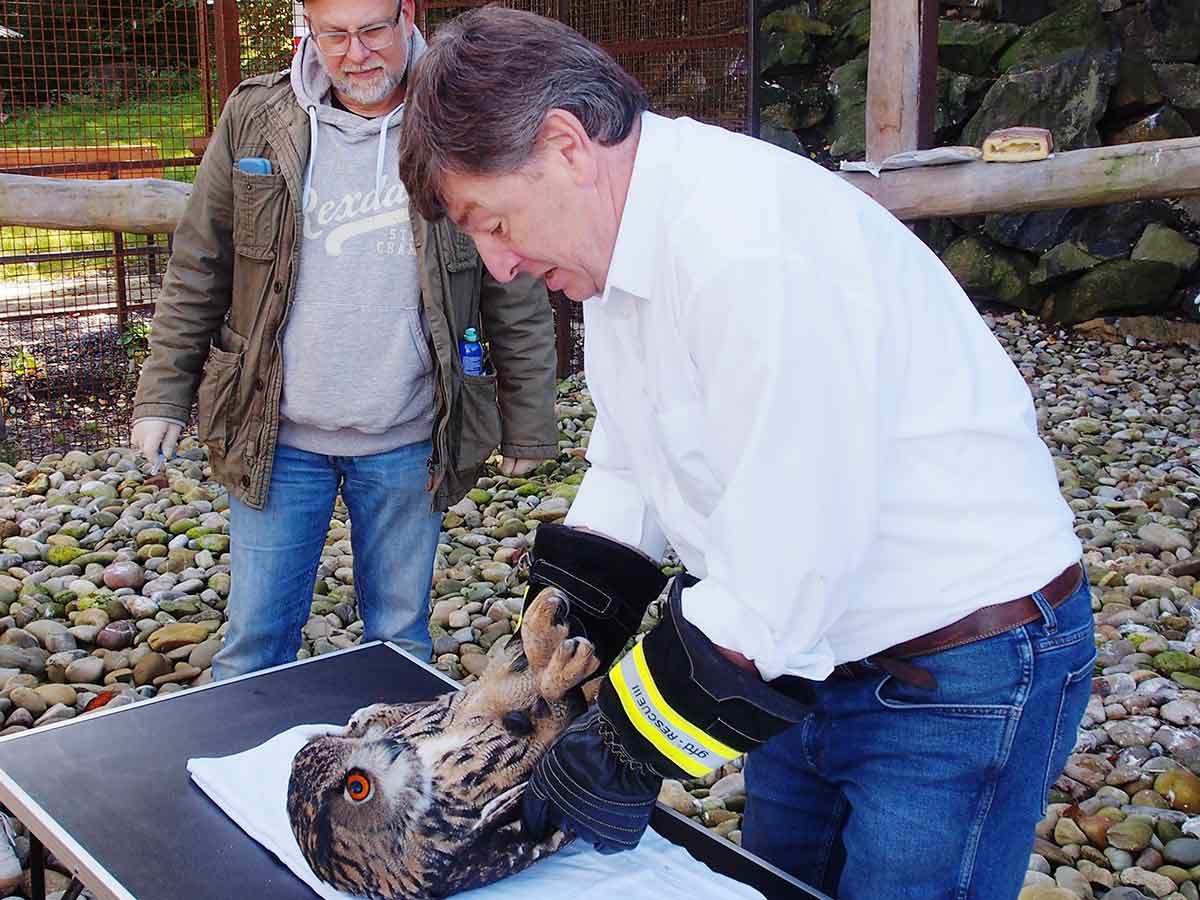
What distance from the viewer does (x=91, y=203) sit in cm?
425

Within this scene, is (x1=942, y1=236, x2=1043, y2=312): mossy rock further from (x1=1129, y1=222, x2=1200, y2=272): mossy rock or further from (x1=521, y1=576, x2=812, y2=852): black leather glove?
(x1=521, y1=576, x2=812, y2=852): black leather glove

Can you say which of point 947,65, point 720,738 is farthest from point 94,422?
point 947,65

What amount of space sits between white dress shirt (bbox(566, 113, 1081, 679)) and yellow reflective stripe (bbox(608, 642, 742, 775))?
102mm

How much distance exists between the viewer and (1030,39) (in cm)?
909

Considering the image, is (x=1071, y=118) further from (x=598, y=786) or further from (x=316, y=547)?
(x=598, y=786)

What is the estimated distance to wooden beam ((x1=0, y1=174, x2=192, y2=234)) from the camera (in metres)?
4.22

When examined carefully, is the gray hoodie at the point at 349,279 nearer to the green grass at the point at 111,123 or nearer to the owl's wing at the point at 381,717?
the owl's wing at the point at 381,717

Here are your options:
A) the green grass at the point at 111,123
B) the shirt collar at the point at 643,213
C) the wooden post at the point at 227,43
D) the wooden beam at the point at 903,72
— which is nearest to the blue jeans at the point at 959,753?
the shirt collar at the point at 643,213

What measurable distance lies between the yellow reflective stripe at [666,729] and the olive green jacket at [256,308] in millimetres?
1368

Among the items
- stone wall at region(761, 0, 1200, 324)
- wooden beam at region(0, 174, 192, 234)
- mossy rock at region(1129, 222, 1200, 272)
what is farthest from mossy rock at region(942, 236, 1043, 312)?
wooden beam at region(0, 174, 192, 234)

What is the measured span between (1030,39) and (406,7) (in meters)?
7.73

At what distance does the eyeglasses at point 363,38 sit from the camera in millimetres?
2416

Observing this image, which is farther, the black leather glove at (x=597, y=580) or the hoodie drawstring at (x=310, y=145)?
the hoodie drawstring at (x=310, y=145)

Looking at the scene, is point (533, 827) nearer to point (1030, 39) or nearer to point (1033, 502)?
point (1033, 502)
